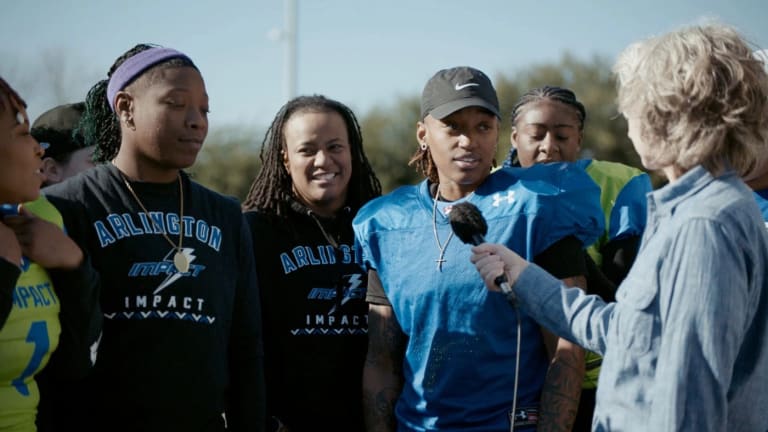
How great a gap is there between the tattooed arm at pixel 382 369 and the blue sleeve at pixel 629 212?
59.8 inches

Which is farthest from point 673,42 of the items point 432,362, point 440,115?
point 432,362

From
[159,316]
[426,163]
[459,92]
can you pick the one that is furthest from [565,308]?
[159,316]

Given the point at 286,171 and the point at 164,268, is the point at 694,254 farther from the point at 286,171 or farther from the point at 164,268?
the point at 286,171

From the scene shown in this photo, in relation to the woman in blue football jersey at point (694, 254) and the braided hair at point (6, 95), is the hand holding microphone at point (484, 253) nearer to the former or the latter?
the woman in blue football jersey at point (694, 254)

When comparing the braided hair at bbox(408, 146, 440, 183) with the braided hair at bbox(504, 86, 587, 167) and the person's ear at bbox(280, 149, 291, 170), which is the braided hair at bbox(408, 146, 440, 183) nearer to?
the person's ear at bbox(280, 149, 291, 170)

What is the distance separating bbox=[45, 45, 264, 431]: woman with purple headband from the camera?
3330 millimetres

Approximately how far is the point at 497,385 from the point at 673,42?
5.39ft

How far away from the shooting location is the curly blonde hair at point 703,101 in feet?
8.42

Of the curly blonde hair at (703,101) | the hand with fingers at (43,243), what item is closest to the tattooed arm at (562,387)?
the curly blonde hair at (703,101)

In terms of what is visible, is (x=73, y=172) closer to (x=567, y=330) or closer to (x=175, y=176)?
(x=175, y=176)

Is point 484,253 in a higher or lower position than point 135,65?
lower

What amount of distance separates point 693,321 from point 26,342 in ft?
7.11

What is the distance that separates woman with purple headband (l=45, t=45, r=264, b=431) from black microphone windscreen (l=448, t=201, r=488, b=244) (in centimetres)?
102

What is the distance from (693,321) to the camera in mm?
2398
